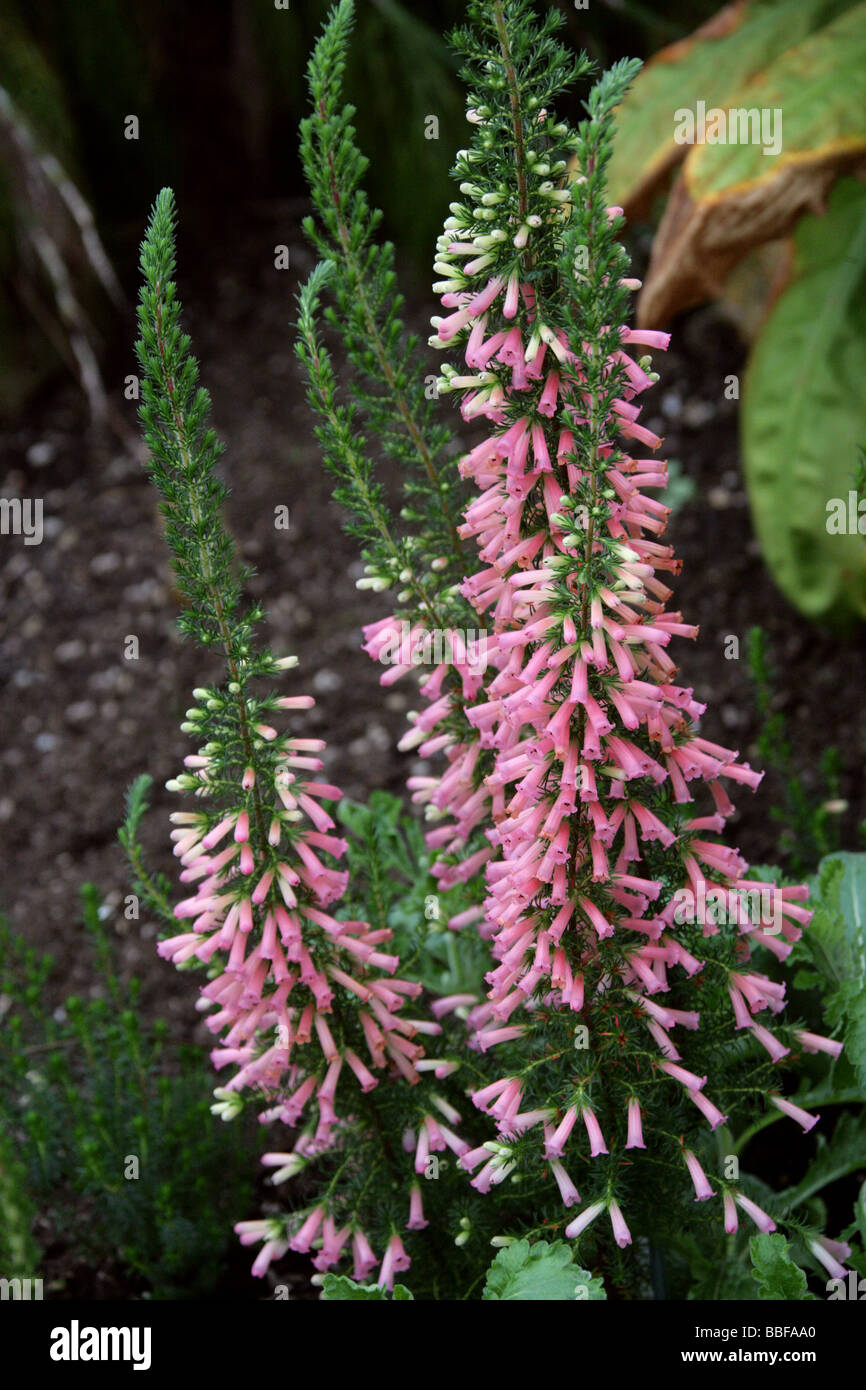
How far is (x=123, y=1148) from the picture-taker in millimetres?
2783

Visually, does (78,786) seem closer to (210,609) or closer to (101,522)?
(101,522)

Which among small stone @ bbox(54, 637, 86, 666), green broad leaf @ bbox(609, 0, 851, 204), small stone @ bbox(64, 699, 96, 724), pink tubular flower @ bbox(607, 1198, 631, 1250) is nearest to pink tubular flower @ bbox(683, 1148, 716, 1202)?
pink tubular flower @ bbox(607, 1198, 631, 1250)

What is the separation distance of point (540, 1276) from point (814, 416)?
2.53 metres

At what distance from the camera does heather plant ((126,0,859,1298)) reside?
176 centimetres

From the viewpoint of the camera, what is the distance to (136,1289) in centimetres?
293

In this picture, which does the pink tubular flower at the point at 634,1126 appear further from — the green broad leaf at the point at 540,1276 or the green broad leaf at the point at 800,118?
the green broad leaf at the point at 800,118

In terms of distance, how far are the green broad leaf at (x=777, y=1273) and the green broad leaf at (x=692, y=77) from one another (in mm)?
2788

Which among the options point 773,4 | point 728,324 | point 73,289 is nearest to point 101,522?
point 73,289

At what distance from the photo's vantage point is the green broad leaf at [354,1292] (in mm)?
2008

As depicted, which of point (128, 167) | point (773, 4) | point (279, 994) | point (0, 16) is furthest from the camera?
point (128, 167)

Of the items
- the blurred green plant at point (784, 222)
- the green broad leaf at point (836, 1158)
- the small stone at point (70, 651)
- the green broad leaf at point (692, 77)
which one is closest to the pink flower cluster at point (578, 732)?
the green broad leaf at point (836, 1158)

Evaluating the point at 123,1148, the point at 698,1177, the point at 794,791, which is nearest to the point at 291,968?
the point at 698,1177

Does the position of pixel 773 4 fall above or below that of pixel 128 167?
below

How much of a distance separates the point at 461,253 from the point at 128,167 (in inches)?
177
